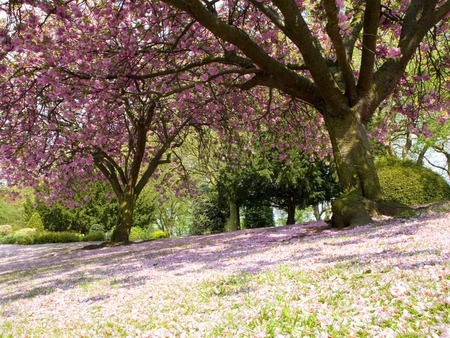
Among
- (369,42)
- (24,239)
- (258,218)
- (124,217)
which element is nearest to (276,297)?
(369,42)

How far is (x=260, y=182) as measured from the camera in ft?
68.2

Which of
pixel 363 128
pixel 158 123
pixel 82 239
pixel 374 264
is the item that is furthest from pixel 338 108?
pixel 82 239

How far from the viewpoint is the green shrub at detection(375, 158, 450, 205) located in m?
15.2

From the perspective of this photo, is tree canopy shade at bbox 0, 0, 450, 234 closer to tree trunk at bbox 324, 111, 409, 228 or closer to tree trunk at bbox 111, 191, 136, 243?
tree trunk at bbox 324, 111, 409, 228

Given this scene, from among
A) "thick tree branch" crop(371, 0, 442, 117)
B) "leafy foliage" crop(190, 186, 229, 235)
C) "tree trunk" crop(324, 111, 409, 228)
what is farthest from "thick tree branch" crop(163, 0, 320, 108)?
"leafy foliage" crop(190, 186, 229, 235)

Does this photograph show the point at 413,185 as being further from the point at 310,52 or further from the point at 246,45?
the point at 246,45

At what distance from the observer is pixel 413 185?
603 inches

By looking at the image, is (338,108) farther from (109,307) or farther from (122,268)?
(109,307)

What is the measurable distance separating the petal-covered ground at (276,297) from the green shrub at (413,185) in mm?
9637

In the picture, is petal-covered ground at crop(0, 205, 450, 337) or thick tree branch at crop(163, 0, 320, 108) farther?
thick tree branch at crop(163, 0, 320, 108)

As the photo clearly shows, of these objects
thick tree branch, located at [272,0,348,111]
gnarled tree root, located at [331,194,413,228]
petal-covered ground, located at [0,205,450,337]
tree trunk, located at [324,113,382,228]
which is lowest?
petal-covered ground, located at [0,205,450,337]

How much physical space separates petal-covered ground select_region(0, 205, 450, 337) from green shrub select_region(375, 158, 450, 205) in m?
9.64

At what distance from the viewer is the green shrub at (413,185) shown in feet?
49.9

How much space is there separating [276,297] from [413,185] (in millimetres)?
13919
